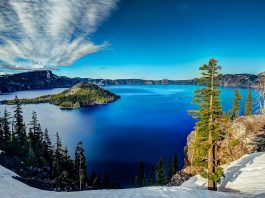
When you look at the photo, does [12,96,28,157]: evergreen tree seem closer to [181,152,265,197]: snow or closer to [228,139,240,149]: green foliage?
[181,152,265,197]: snow

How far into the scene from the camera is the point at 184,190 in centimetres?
1981

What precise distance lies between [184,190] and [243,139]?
22.7 m

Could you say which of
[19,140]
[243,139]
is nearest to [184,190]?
[243,139]

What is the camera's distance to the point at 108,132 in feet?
529

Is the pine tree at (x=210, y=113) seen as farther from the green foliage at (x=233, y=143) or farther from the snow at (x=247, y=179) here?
the green foliage at (x=233, y=143)

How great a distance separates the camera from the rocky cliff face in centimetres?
3712

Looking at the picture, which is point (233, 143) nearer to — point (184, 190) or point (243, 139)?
point (243, 139)

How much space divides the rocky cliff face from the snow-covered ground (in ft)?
22.7

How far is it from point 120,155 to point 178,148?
29388 millimetres

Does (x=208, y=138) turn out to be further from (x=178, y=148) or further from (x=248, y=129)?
(x=178, y=148)

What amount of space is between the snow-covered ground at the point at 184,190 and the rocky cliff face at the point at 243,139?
6.92 metres

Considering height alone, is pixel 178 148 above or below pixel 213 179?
below

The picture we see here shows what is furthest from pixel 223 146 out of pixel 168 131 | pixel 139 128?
pixel 139 128

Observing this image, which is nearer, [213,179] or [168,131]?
[213,179]
